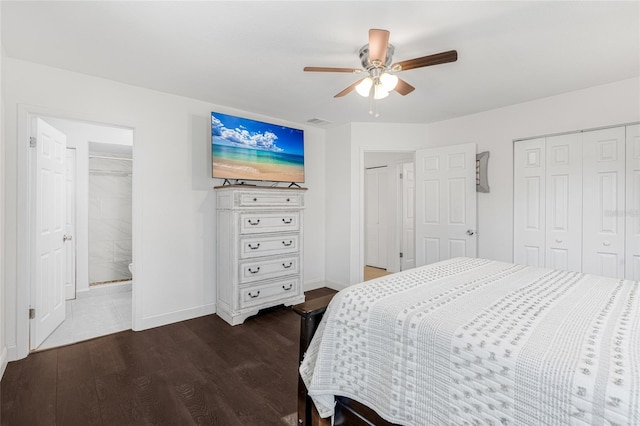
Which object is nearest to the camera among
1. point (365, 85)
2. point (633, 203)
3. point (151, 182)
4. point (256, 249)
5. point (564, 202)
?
point (365, 85)

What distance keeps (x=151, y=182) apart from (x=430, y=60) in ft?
8.88

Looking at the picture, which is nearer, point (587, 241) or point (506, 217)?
point (587, 241)

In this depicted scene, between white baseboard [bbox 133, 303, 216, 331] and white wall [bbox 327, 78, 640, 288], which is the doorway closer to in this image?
white wall [bbox 327, 78, 640, 288]

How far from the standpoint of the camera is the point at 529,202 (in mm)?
3352

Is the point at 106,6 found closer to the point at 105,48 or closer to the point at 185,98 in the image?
the point at 105,48

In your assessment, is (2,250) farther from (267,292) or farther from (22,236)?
(267,292)

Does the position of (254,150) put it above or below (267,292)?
above

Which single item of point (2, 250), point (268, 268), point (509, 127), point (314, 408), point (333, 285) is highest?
point (509, 127)

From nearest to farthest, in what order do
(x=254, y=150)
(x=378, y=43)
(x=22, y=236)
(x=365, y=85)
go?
(x=378, y=43) < (x=365, y=85) < (x=22, y=236) < (x=254, y=150)

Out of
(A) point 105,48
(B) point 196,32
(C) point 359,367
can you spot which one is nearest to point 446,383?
(C) point 359,367

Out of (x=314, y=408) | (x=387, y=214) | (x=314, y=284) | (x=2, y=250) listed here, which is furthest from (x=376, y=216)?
(x=2, y=250)

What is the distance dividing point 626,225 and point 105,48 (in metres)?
4.63

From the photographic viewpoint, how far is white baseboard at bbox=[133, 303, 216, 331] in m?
2.98

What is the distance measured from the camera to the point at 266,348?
2605 mm
